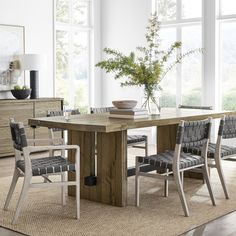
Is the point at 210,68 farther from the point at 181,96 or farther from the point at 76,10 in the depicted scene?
the point at 76,10

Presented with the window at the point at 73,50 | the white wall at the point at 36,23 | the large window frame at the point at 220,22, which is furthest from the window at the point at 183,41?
the white wall at the point at 36,23

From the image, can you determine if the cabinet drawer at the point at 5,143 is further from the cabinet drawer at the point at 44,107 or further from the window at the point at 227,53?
the window at the point at 227,53

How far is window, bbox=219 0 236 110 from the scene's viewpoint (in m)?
7.47

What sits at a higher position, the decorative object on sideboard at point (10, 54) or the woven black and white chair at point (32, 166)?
the decorative object on sideboard at point (10, 54)

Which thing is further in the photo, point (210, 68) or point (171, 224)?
point (210, 68)

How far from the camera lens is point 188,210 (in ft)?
13.2

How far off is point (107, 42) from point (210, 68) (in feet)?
7.23

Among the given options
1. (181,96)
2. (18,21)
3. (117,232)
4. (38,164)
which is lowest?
(117,232)

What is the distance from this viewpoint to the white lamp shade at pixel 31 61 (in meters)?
7.05

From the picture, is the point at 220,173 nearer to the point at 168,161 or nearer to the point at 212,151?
the point at 212,151

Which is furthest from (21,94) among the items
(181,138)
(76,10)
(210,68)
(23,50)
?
(181,138)

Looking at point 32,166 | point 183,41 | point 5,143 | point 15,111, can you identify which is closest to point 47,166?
point 32,166

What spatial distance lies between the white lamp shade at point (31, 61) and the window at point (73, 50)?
1177mm

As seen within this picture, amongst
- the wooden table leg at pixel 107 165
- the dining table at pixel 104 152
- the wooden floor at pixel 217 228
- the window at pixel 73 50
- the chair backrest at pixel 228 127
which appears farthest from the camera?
the window at pixel 73 50
